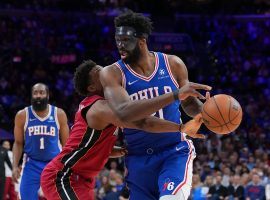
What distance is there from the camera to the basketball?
4.14 metres

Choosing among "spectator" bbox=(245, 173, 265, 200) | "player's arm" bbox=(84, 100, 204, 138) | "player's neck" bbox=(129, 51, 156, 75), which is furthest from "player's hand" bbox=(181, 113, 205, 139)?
"spectator" bbox=(245, 173, 265, 200)

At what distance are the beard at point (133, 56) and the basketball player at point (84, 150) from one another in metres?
0.36

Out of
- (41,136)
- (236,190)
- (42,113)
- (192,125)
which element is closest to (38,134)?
(41,136)

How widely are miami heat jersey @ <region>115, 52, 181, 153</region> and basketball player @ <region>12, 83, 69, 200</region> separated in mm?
2938

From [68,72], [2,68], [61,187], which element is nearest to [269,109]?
[68,72]

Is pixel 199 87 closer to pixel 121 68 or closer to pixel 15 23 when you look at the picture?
pixel 121 68

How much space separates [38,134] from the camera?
24.0ft

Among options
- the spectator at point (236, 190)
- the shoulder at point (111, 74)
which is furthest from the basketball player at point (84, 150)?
the spectator at point (236, 190)

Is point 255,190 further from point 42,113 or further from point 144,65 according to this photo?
point 144,65

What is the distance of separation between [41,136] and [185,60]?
1289 centimetres

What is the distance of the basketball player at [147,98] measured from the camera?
14.3 ft

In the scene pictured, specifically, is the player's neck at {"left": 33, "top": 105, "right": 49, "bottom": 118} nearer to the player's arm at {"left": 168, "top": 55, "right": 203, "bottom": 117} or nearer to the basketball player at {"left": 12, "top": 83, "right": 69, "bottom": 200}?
the basketball player at {"left": 12, "top": 83, "right": 69, "bottom": 200}

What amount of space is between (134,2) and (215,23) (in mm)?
3040

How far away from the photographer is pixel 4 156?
922 cm
